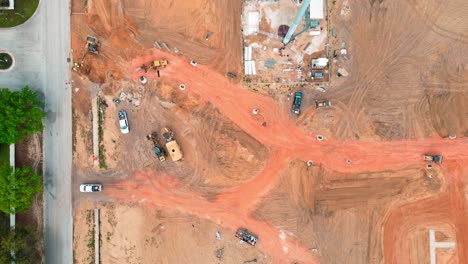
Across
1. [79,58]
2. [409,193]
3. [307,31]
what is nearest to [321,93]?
[307,31]

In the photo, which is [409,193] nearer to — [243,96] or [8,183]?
[243,96]

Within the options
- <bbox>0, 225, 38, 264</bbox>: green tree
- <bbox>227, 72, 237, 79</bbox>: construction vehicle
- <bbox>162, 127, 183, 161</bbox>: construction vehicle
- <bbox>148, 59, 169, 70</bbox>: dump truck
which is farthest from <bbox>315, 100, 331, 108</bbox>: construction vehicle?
<bbox>0, 225, 38, 264</bbox>: green tree

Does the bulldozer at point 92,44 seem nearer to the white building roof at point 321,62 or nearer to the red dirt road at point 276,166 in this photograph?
the red dirt road at point 276,166

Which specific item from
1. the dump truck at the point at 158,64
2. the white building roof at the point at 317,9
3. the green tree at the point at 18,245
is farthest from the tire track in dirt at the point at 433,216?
the green tree at the point at 18,245

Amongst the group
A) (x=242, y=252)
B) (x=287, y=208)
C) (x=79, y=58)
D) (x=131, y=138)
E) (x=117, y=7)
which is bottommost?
(x=242, y=252)

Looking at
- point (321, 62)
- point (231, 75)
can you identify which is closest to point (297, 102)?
point (321, 62)

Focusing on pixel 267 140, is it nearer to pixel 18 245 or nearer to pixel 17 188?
pixel 17 188
